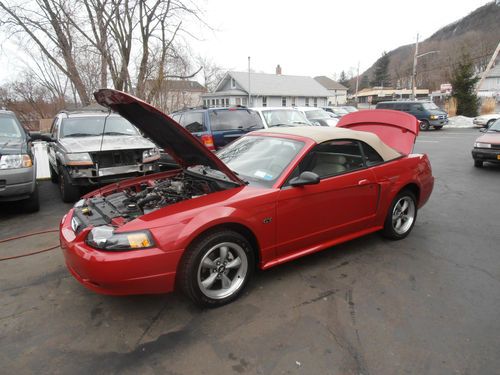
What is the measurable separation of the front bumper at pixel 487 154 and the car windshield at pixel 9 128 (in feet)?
36.6

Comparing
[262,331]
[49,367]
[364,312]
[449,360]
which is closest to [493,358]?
[449,360]

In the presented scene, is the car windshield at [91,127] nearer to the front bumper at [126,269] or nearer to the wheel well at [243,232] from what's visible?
the front bumper at [126,269]

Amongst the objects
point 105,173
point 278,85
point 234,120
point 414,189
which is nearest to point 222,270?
point 414,189

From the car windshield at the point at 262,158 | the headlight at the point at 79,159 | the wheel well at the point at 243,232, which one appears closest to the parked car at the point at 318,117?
the headlight at the point at 79,159

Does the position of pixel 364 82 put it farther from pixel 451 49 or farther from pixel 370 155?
pixel 370 155

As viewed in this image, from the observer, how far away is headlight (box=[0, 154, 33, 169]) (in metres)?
5.04

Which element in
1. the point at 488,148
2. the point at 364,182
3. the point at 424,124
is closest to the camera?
the point at 364,182

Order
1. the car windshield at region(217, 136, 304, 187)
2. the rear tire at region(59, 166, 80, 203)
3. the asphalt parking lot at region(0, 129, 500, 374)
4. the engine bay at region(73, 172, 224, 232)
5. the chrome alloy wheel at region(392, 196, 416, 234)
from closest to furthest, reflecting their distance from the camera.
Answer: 1. the asphalt parking lot at region(0, 129, 500, 374)
2. the engine bay at region(73, 172, 224, 232)
3. the car windshield at region(217, 136, 304, 187)
4. the chrome alloy wheel at region(392, 196, 416, 234)
5. the rear tire at region(59, 166, 80, 203)

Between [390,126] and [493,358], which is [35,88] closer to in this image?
[390,126]

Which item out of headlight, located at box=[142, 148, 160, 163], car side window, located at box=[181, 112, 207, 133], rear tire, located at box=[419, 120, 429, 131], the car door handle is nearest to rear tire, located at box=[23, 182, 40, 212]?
headlight, located at box=[142, 148, 160, 163]

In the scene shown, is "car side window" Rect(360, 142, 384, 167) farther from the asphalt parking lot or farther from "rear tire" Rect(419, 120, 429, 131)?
"rear tire" Rect(419, 120, 429, 131)

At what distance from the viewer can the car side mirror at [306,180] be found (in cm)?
305

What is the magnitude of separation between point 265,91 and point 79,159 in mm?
39773

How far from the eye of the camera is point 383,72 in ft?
316
